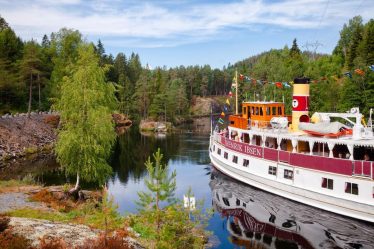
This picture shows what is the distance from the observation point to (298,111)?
111 feet

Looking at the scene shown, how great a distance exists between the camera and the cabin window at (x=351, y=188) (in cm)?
2552

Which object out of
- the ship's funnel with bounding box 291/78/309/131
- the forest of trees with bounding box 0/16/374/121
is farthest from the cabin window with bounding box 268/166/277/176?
the forest of trees with bounding box 0/16/374/121

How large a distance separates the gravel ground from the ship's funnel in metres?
23.2

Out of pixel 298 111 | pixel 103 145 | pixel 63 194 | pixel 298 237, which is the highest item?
pixel 298 111

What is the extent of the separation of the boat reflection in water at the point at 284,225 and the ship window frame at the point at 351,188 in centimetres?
210

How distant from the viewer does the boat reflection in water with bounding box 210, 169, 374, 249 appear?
23.5 metres

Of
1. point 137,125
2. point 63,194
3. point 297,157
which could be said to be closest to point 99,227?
point 63,194

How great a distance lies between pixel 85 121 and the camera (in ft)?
95.8

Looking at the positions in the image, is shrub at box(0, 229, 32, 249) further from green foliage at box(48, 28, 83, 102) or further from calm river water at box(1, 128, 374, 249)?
green foliage at box(48, 28, 83, 102)

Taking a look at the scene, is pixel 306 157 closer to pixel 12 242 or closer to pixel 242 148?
pixel 242 148

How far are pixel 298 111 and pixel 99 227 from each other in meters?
22.6

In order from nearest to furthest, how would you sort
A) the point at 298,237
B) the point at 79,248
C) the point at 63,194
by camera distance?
the point at 79,248 → the point at 298,237 → the point at 63,194

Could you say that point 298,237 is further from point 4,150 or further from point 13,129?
point 13,129

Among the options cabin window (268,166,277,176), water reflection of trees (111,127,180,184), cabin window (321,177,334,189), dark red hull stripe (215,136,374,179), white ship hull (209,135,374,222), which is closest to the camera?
white ship hull (209,135,374,222)
